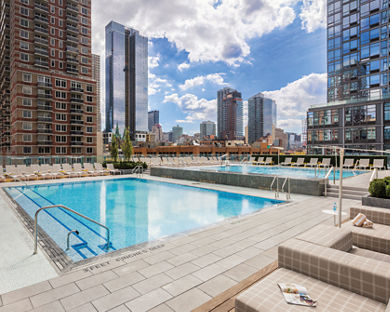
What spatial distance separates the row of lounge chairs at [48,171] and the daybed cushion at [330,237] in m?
16.5

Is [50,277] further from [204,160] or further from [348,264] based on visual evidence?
[204,160]

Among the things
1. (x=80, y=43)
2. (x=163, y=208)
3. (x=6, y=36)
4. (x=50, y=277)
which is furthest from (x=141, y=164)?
(x=6, y=36)

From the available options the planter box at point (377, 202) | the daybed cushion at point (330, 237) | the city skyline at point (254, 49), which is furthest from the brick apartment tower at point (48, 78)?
the daybed cushion at point (330, 237)

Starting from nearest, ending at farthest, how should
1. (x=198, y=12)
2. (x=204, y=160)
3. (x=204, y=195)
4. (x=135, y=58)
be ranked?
(x=204, y=195) → (x=198, y=12) → (x=204, y=160) → (x=135, y=58)

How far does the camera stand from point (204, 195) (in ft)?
34.6

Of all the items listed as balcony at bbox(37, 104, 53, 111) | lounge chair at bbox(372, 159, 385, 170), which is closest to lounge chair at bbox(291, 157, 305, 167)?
lounge chair at bbox(372, 159, 385, 170)

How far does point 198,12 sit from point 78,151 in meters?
35.0

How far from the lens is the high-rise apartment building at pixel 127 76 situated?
476ft

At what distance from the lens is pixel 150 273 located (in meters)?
3.25

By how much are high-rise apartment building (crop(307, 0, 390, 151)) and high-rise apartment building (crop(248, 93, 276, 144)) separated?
416 feet

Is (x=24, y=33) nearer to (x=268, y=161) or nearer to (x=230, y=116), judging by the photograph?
(x=268, y=161)

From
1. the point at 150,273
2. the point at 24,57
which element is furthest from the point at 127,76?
the point at 150,273

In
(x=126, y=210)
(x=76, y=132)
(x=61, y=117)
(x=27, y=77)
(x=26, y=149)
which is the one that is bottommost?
(x=126, y=210)

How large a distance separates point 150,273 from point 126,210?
5.32m
